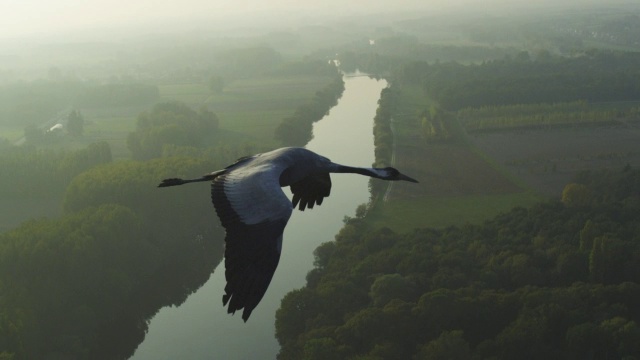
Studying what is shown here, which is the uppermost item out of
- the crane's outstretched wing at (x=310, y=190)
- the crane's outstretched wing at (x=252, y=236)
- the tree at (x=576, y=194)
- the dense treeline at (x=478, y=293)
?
the crane's outstretched wing at (x=252, y=236)

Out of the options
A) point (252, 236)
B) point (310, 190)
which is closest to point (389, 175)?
point (310, 190)

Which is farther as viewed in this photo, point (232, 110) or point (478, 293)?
point (232, 110)

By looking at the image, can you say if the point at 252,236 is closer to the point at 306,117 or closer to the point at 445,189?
the point at 445,189

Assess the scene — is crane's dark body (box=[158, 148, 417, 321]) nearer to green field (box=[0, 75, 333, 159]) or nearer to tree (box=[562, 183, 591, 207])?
tree (box=[562, 183, 591, 207])

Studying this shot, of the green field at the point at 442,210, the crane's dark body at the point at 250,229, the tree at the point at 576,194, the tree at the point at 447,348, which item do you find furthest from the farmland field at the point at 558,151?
the crane's dark body at the point at 250,229

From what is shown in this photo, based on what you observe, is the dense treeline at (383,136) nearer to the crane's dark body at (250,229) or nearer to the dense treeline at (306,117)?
the dense treeline at (306,117)

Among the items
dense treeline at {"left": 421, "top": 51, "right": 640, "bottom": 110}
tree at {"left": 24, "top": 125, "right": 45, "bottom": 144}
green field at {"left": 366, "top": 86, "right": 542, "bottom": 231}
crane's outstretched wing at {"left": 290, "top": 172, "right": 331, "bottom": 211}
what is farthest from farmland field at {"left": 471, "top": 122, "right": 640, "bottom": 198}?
tree at {"left": 24, "top": 125, "right": 45, "bottom": 144}

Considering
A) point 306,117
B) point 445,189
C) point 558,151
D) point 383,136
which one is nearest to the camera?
point 445,189
